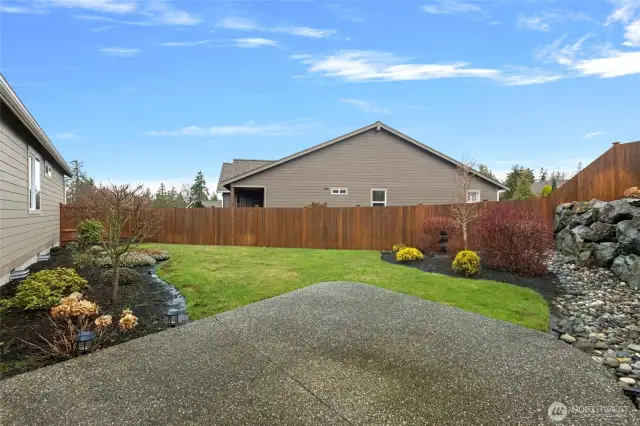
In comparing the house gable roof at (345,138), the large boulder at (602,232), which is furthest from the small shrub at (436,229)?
the house gable roof at (345,138)

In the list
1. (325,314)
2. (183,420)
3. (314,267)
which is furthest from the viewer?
(314,267)

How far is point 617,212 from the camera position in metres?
7.56

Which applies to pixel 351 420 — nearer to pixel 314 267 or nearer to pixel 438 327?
pixel 438 327

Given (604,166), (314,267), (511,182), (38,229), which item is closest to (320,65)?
(314,267)

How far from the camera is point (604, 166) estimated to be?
918cm

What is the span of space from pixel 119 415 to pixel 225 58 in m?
11.5

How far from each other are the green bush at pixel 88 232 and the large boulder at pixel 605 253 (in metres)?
14.6

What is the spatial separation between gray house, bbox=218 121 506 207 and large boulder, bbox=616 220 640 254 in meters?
11.2

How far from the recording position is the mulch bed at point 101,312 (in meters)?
3.53

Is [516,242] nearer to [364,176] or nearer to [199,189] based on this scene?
[364,176]

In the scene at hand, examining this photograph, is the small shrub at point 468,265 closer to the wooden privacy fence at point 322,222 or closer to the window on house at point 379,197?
the wooden privacy fence at point 322,222

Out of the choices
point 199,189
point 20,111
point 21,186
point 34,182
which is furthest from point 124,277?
point 199,189

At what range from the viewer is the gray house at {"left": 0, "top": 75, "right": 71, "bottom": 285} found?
6262 mm

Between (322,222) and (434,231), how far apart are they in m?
4.87
